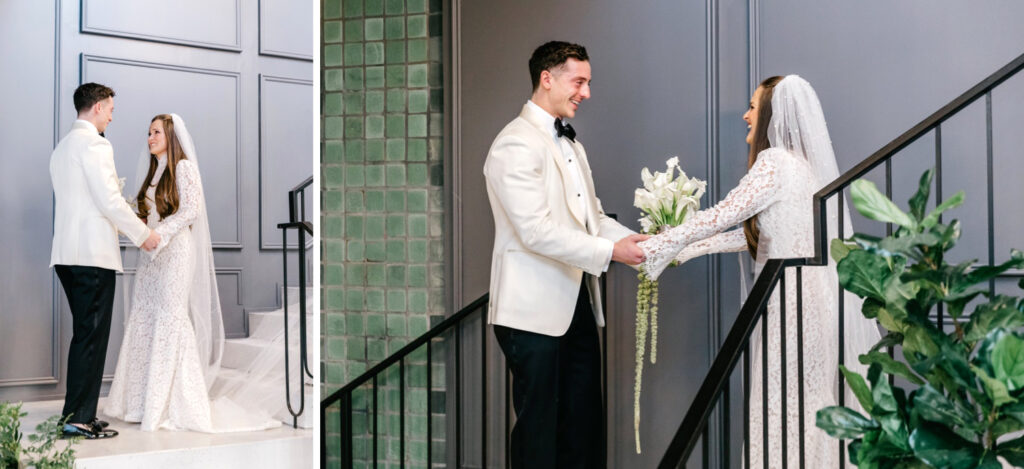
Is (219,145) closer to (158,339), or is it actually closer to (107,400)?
(158,339)

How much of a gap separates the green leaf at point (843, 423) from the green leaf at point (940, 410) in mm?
137

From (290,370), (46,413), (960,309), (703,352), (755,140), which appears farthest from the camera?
(703,352)

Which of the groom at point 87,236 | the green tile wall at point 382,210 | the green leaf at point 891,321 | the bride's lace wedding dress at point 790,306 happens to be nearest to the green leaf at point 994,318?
the green leaf at point 891,321

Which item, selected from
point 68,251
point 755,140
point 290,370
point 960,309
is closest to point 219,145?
point 68,251

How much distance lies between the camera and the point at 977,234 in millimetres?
3178

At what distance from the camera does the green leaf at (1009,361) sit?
1.47 m

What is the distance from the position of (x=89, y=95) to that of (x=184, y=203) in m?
0.45

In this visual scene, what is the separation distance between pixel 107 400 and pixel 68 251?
0.50 meters

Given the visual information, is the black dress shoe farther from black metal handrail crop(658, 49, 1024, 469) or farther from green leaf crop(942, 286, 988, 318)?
green leaf crop(942, 286, 988, 318)

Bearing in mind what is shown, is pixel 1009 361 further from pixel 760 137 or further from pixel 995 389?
pixel 760 137

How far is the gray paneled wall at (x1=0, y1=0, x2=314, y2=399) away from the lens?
281 centimetres

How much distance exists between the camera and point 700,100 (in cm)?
359

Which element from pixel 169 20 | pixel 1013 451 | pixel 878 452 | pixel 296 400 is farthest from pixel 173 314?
pixel 1013 451

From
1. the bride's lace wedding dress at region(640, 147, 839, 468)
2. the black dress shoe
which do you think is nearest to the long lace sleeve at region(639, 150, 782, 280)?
the bride's lace wedding dress at region(640, 147, 839, 468)
